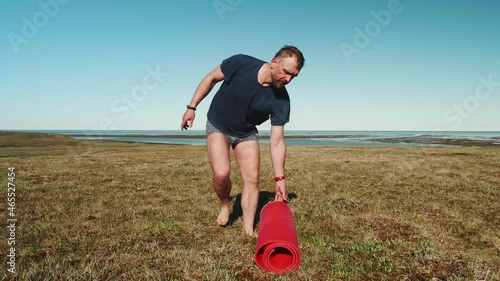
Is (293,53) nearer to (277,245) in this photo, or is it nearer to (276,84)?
(276,84)

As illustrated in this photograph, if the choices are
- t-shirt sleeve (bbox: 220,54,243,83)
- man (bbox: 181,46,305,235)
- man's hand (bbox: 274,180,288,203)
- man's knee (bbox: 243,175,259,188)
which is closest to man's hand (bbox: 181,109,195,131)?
man (bbox: 181,46,305,235)

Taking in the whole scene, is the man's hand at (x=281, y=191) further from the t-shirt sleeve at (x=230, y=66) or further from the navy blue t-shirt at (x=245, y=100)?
the t-shirt sleeve at (x=230, y=66)

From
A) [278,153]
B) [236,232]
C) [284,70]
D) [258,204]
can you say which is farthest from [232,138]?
[258,204]

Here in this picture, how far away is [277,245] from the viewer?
11.5 ft

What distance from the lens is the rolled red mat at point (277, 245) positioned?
355cm

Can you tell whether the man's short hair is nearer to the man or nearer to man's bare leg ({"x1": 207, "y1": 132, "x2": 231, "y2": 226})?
the man

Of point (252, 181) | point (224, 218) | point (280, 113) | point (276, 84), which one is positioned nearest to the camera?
→ point (276, 84)

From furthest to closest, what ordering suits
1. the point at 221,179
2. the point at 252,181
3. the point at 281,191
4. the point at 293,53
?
1. the point at 221,179
2. the point at 252,181
3. the point at 281,191
4. the point at 293,53

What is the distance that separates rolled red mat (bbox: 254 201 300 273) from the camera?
11.6 feet

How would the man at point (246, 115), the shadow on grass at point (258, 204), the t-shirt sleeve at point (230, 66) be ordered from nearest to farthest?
the man at point (246, 115)
the t-shirt sleeve at point (230, 66)
the shadow on grass at point (258, 204)

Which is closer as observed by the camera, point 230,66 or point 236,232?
point 230,66

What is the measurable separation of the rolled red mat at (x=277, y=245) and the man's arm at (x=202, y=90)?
195 centimetres

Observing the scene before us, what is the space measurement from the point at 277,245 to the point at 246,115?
213 cm

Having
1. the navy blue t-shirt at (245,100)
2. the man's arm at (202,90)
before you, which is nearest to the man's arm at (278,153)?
the navy blue t-shirt at (245,100)
